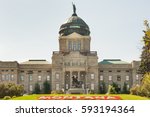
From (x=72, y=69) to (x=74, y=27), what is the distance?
38.6 ft

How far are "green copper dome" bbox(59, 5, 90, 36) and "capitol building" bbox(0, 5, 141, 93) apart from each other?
0.72 ft

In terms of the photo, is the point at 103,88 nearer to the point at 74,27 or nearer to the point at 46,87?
the point at 46,87

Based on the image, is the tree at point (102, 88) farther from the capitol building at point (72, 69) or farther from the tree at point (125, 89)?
the tree at point (125, 89)

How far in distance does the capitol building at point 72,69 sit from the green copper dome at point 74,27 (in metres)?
0.22

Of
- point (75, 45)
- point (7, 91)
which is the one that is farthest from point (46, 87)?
point (7, 91)

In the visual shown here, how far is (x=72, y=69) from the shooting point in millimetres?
76812

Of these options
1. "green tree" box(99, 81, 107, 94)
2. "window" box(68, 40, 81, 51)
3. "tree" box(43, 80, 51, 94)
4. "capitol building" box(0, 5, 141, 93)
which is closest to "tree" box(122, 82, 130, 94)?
"capitol building" box(0, 5, 141, 93)

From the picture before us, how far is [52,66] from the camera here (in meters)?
77.9

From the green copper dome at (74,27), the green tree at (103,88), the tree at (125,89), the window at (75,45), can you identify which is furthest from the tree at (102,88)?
the green copper dome at (74,27)

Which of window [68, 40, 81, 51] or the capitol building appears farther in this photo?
window [68, 40, 81, 51]

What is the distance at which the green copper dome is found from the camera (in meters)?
84.4

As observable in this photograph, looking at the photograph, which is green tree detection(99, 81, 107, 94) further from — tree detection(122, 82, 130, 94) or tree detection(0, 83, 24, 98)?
tree detection(0, 83, 24, 98)

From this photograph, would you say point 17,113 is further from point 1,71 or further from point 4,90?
point 1,71

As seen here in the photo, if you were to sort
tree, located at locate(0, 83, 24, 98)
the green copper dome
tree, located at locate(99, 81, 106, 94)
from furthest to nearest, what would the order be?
1. the green copper dome
2. tree, located at locate(99, 81, 106, 94)
3. tree, located at locate(0, 83, 24, 98)
